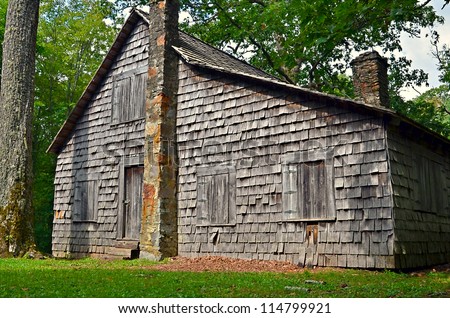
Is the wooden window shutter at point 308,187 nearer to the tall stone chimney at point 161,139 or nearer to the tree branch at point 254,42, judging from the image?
the tall stone chimney at point 161,139

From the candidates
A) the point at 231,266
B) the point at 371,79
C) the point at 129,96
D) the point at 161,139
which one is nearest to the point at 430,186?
the point at 371,79

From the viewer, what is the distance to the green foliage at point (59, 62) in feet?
96.0

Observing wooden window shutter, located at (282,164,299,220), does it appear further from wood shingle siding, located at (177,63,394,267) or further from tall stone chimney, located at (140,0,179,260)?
tall stone chimney, located at (140,0,179,260)

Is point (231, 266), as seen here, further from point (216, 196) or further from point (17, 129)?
point (17, 129)

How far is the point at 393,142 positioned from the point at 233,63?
862cm

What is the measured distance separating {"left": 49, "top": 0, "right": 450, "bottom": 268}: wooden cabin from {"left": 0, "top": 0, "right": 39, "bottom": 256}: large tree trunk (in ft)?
9.39

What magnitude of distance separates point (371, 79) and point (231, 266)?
6525 mm

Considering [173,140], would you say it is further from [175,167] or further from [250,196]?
[250,196]

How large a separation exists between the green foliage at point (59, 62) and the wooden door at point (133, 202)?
1497cm

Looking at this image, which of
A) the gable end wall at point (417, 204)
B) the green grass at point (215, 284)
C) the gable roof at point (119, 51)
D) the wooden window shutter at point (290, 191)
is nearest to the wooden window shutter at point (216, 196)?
the wooden window shutter at point (290, 191)

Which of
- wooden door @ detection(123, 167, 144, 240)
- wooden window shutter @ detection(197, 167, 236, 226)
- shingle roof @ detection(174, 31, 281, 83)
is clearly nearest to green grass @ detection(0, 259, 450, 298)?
wooden window shutter @ detection(197, 167, 236, 226)

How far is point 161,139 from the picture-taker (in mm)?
14008

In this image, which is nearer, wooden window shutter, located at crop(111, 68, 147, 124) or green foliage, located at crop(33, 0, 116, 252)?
wooden window shutter, located at crop(111, 68, 147, 124)

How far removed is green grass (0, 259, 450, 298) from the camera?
23.3 feet
